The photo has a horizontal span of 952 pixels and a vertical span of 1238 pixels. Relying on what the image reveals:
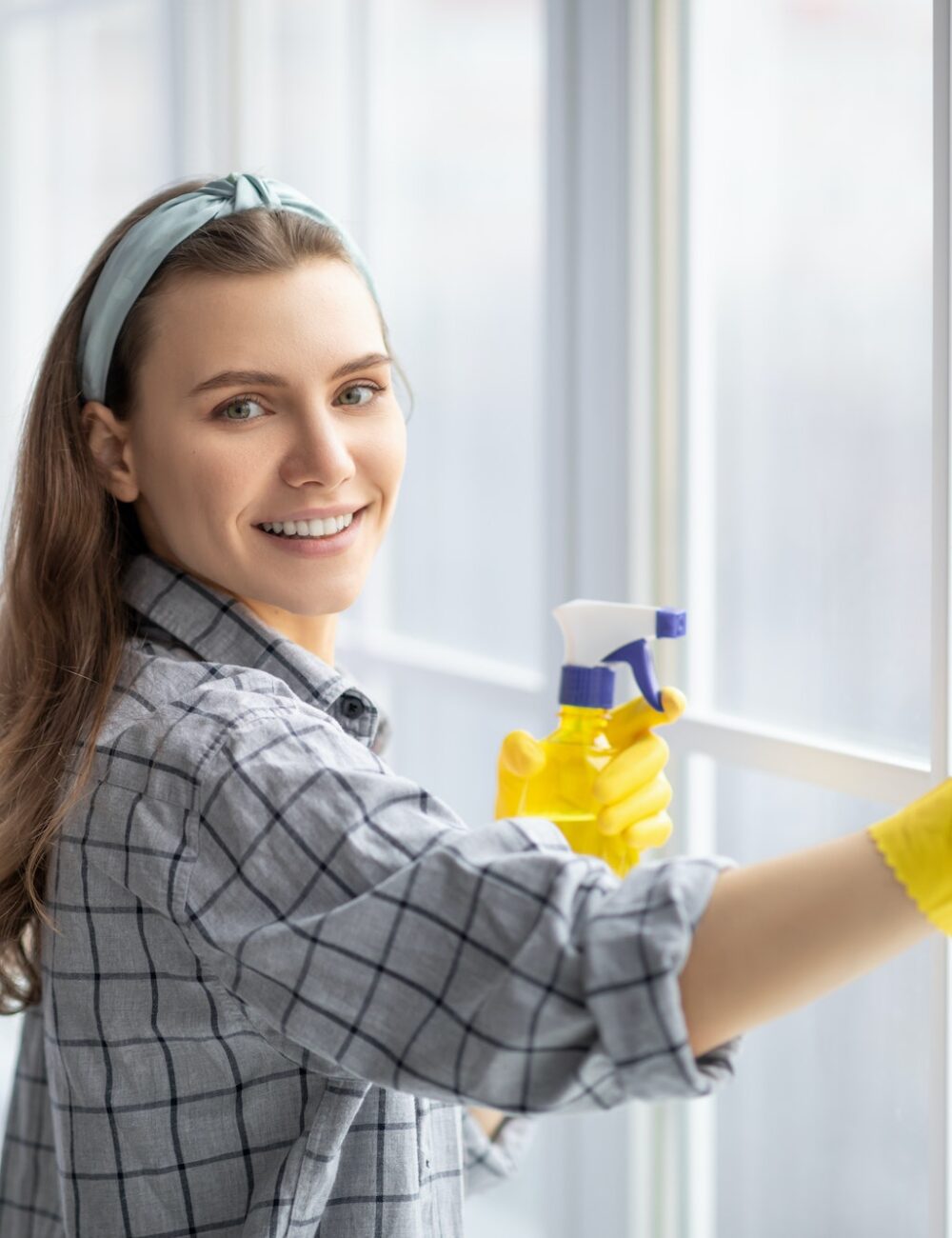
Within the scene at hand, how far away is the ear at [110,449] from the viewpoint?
40.9 inches

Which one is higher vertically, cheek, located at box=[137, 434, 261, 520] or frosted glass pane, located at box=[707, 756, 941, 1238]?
cheek, located at box=[137, 434, 261, 520]

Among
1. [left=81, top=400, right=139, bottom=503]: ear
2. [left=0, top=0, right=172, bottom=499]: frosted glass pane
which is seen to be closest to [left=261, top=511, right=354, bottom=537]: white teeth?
[left=81, top=400, right=139, bottom=503]: ear

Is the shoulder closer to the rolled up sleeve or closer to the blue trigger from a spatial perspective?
the rolled up sleeve

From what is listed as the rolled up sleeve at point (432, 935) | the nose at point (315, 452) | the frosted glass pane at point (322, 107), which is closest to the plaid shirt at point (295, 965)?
the rolled up sleeve at point (432, 935)

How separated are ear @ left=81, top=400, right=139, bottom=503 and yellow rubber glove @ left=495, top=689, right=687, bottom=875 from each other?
1.12ft

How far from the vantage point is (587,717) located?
1.00 m

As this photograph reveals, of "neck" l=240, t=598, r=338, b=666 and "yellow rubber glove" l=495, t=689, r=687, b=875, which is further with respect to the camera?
"neck" l=240, t=598, r=338, b=666

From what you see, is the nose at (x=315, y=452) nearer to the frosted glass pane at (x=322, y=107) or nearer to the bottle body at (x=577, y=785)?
the bottle body at (x=577, y=785)

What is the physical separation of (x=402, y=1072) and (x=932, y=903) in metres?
0.28

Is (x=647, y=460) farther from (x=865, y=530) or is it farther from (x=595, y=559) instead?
(x=865, y=530)

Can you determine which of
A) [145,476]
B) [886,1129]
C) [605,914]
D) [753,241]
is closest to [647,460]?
[753,241]

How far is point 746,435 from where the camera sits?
125 cm

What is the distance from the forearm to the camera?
67cm

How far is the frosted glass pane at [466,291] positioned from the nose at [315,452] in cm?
55
